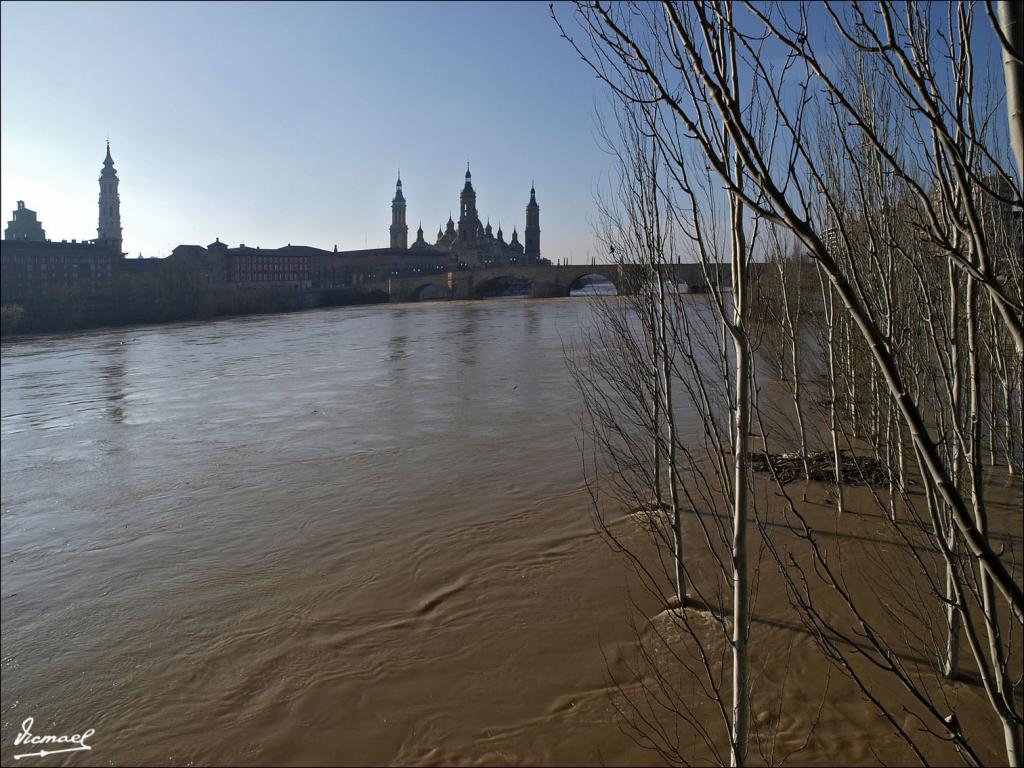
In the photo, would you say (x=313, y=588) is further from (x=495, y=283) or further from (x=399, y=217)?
(x=399, y=217)

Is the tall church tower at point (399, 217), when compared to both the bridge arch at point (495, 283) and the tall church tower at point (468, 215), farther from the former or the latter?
the bridge arch at point (495, 283)

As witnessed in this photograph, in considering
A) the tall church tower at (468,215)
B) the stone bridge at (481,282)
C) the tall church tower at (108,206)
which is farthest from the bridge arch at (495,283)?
the tall church tower at (108,206)

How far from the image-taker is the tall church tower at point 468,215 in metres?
125

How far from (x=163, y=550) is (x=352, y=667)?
14.5 ft

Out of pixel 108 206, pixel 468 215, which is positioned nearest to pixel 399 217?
pixel 468 215

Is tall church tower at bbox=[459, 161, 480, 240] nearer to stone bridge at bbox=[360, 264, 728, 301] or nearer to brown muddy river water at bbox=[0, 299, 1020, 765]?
stone bridge at bbox=[360, 264, 728, 301]

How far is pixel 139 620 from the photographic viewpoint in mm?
7156

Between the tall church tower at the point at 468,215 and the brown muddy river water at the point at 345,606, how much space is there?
368 feet

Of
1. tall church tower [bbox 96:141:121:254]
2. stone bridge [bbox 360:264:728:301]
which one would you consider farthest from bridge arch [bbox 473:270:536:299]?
tall church tower [bbox 96:141:121:254]

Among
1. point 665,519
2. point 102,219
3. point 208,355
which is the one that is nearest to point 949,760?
point 665,519

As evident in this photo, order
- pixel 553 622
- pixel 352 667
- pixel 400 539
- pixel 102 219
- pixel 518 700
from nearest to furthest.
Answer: pixel 518 700, pixel 352 667, pixel 553 622, pixel 400 539, pixel 102 219

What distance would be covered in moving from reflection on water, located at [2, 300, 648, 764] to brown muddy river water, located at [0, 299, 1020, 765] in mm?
27

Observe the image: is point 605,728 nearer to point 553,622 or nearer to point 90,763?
point 553,622

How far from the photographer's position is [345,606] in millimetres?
7070
